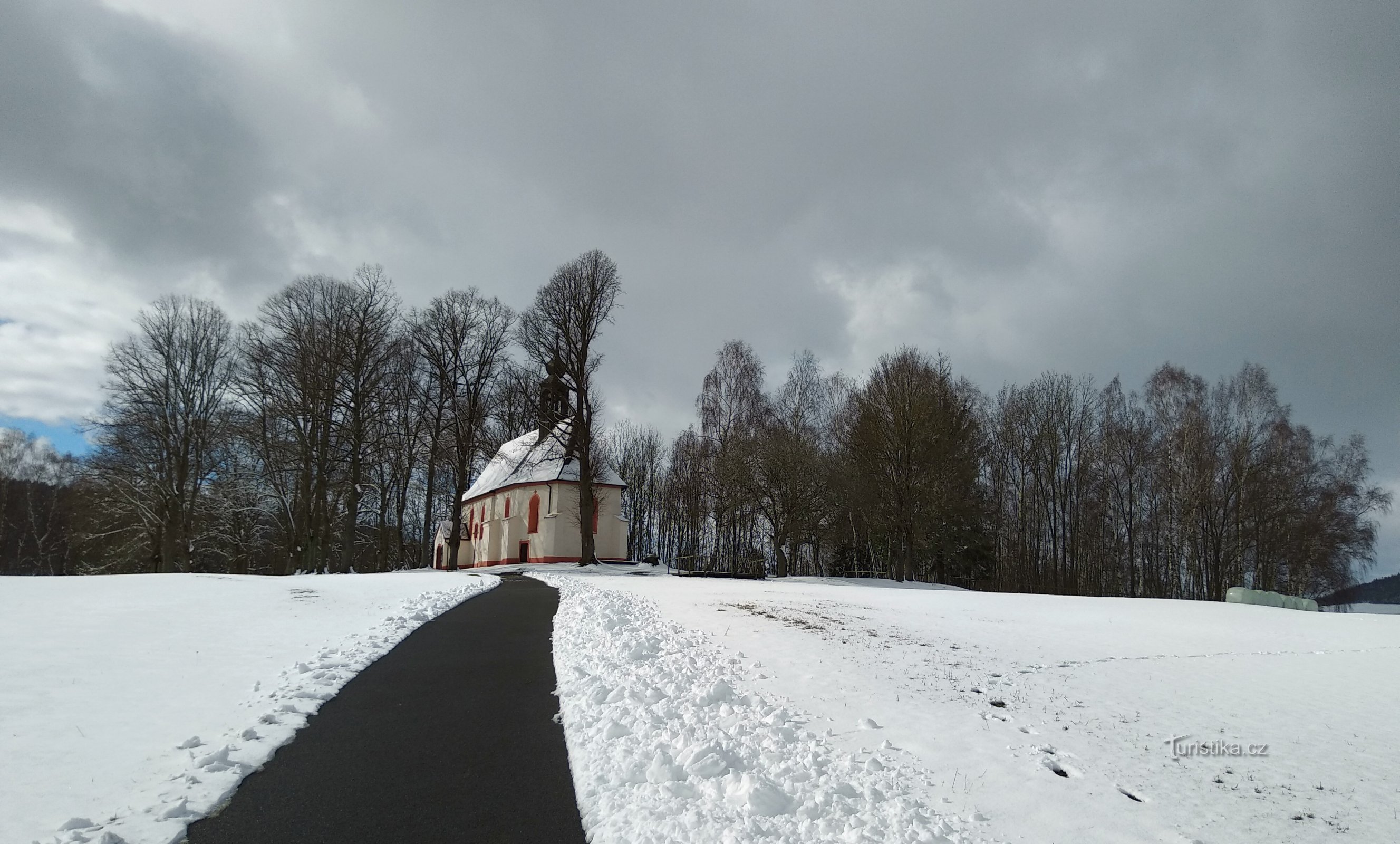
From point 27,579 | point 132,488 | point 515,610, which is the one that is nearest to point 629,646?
point 515,610

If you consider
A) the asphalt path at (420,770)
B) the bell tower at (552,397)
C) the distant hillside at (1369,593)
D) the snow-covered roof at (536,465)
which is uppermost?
the bell tower at (552,397)

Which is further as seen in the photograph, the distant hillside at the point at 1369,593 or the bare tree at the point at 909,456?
the distant hillside at the point at 1369,593

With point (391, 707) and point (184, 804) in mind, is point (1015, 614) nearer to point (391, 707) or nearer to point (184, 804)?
point (391, 707)

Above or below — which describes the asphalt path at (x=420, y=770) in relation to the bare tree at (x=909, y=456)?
below

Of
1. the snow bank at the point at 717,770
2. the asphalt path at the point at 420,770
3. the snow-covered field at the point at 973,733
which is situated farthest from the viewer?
the snow-covered field at the point at 973,733

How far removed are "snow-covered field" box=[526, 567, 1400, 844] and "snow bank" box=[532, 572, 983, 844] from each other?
0.02 m

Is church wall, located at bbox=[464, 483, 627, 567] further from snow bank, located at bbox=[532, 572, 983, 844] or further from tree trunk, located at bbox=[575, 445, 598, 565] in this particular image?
snow bank, located at bbox=[532, 572, 983, 844]

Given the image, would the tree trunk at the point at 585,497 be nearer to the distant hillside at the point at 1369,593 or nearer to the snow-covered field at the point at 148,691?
the snow-covered field at the point at 148,691

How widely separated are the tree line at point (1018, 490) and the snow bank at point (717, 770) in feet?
86.1

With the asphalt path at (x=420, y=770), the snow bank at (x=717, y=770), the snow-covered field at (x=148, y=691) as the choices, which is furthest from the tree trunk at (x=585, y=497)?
the snow bank at (x=717, y=770)

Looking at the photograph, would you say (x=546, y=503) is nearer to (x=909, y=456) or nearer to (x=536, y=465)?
(x=536, y=465)

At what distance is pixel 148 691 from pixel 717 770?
5250 millimetres

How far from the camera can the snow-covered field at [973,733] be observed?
4.17 meters

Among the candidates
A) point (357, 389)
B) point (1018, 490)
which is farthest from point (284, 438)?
point (1018, 490)
